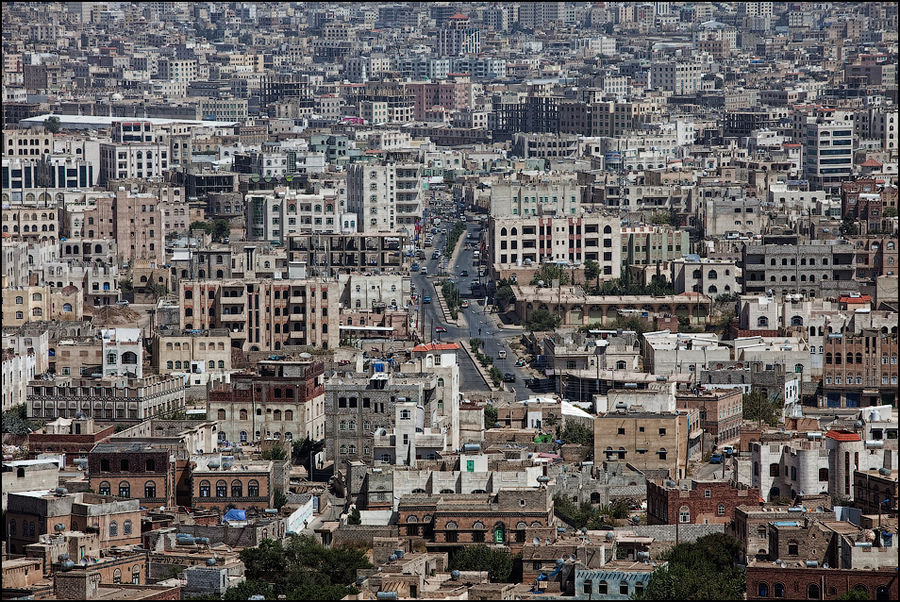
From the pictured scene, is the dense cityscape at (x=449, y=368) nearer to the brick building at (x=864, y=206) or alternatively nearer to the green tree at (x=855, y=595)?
the green tree at (x=855, y=595)

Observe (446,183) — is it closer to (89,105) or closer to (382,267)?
(382,267)

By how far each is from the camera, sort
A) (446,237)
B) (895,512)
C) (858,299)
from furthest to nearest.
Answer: (446,237)
(858,299)
(895,512)

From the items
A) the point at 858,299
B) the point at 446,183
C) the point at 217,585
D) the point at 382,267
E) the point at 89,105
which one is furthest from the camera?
the point at 89,105

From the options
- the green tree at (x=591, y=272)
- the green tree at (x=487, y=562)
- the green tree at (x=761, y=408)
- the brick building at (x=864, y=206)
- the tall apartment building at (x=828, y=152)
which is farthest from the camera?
the tall apartment building at (x=828, y=152)

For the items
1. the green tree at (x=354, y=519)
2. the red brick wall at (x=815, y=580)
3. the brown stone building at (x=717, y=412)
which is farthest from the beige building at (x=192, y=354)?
the red brick wall at (x=815, y=580)

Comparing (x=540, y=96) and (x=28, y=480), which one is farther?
(x=540, y=96)

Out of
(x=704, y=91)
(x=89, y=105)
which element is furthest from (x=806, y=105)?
(x=89, y=105)

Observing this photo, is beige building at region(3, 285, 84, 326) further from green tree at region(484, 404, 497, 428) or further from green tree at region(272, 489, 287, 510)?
green tree at region(272, 489, 287, 510)
